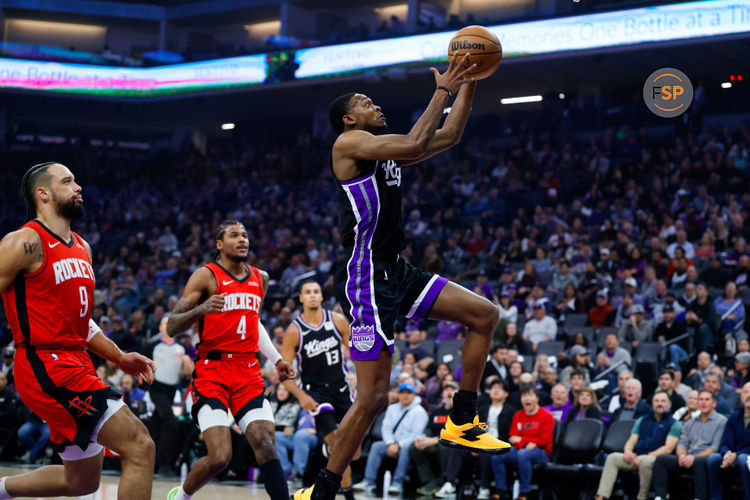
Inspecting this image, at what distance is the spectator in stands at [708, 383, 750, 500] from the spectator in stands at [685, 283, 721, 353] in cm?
268

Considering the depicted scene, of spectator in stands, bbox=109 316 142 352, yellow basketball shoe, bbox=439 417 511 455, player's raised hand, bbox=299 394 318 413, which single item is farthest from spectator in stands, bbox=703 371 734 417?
spectator in stands, bbox=109 316 142 352

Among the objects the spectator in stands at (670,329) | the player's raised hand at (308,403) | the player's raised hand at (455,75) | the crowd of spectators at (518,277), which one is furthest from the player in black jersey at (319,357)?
the spectator in stands at (670,329)

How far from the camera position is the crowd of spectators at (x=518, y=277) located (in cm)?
1078

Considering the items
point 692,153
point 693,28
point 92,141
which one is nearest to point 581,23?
point 693,28

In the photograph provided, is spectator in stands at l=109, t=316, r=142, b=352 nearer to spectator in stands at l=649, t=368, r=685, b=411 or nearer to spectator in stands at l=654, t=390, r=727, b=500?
spectator in stands at l=649, t=368, r=685, b=411

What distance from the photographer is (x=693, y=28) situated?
17.6m

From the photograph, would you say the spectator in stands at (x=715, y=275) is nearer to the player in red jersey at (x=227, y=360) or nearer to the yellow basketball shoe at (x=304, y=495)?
the player in red jersey at (x=227, y=360)

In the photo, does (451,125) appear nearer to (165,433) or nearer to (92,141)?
(165,433)

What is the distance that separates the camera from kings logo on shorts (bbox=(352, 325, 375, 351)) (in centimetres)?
489

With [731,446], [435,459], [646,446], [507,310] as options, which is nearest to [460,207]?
[507,310]

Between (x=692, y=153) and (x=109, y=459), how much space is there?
498 inches

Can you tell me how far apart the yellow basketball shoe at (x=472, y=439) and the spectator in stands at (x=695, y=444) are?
518 cm

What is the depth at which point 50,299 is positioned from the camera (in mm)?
4992
